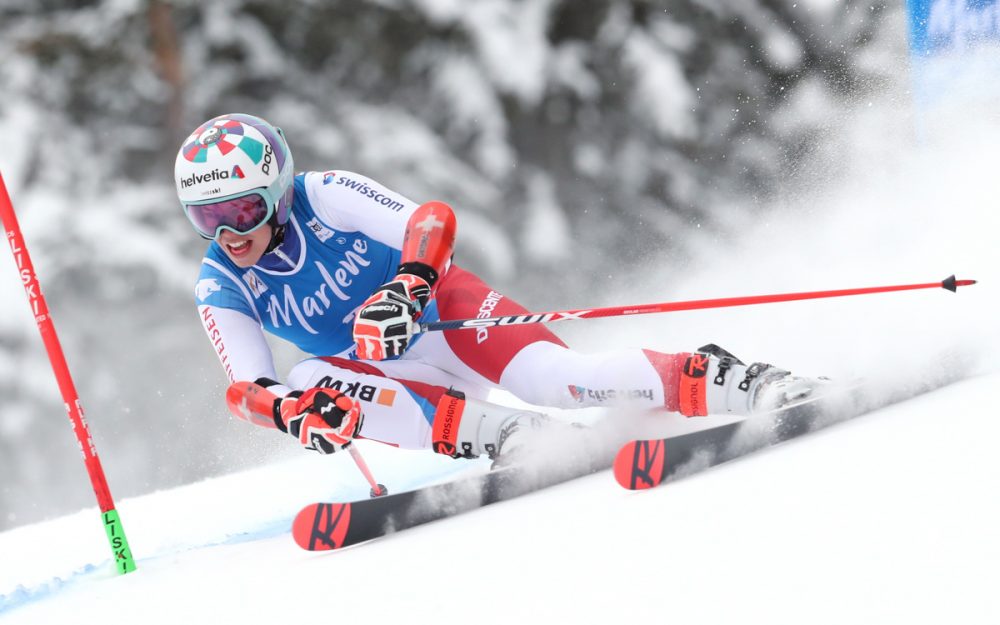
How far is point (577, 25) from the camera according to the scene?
849cm

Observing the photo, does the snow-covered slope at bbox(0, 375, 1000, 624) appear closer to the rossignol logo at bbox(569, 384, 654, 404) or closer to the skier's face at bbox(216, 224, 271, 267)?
the rossignol logo at bbox(569, 384, 654, 404)

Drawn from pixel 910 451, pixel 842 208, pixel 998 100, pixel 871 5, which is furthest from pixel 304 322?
pixel 871 5

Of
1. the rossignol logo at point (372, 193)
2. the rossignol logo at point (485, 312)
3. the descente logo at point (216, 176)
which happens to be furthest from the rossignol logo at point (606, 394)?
the descente logo at point (216, 176)

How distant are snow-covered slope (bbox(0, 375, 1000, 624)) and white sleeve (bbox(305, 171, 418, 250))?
83 cm

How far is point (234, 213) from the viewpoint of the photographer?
8.26 ft

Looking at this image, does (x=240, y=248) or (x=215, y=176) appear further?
(x=240, y=248)

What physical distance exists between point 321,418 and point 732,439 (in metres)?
0.94

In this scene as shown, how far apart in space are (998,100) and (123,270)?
6317 mm

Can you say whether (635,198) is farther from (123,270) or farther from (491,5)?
(123,270)

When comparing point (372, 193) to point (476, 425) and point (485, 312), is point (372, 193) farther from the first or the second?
point (476, 425)

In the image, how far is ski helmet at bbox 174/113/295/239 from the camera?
2480mm

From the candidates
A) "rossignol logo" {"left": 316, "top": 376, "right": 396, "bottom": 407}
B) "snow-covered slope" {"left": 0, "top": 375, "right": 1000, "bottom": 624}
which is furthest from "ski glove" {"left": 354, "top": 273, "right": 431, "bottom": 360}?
"snow-covered slope" {"left": 0, "top": 375, "right": 1000, "bottom": 624}

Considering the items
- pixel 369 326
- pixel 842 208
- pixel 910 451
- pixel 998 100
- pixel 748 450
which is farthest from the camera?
pixel 842 208

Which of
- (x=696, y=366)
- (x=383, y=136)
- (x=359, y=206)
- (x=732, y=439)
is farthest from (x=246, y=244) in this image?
(x=383, y=136)
